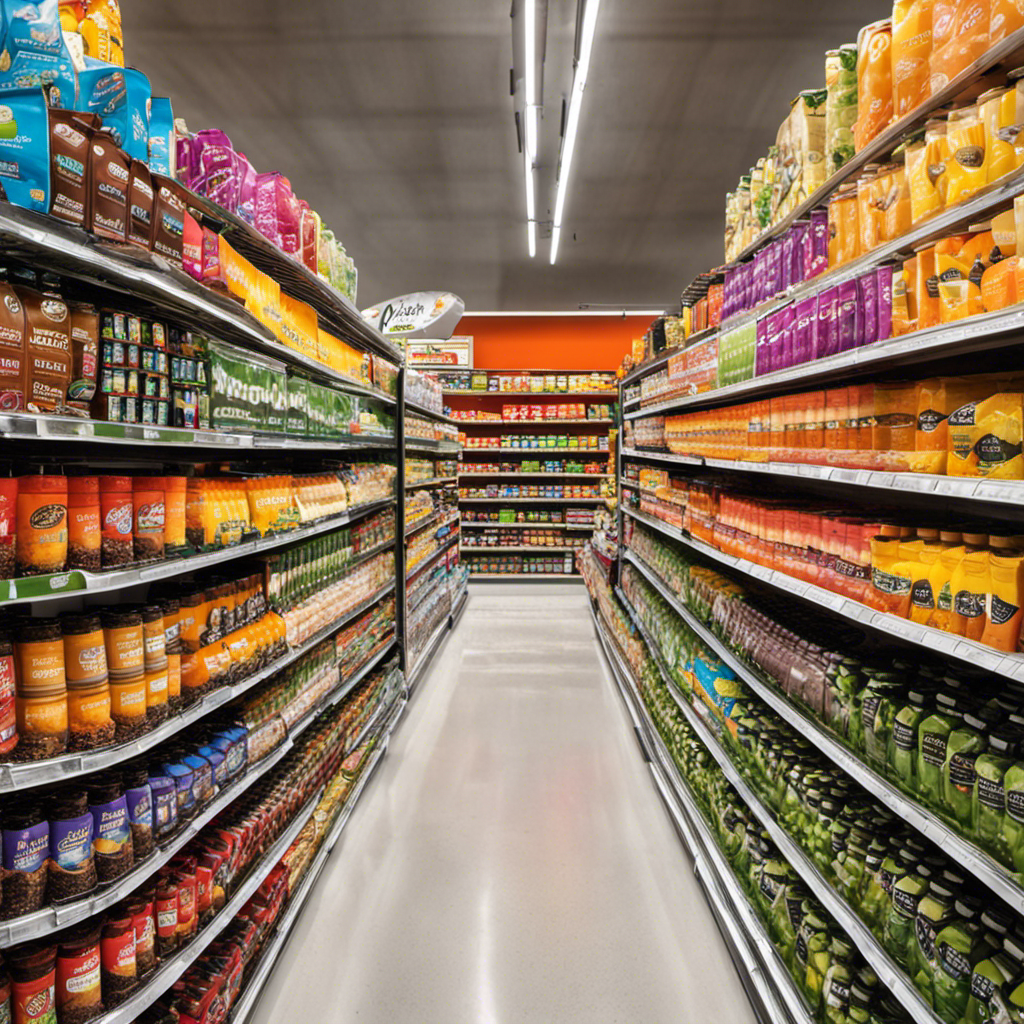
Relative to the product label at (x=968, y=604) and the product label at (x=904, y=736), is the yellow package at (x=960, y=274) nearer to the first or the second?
the product label at (x=968, y=604)

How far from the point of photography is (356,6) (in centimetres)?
359

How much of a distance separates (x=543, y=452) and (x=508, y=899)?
7259mm

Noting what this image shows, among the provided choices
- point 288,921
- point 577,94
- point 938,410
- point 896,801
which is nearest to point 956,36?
point 938,410

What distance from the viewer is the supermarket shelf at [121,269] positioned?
117 cm

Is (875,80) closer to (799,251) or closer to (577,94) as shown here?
(799,251)

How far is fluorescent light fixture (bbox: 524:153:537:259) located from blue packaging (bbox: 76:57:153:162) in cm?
377

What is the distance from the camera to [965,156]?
1353 millimetres

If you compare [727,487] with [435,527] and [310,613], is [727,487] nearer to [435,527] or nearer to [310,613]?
[310,613]

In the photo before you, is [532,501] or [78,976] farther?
[532,501]

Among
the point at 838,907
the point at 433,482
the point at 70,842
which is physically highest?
the point at 433,482

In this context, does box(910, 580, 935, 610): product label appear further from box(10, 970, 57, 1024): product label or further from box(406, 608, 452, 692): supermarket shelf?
box(406, 608, 452, 692): supermarket shelf

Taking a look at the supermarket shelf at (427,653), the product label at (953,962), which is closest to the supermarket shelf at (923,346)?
the product label at (953,962)

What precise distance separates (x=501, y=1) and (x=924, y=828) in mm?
4260

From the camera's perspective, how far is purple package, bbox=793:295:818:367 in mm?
1895
